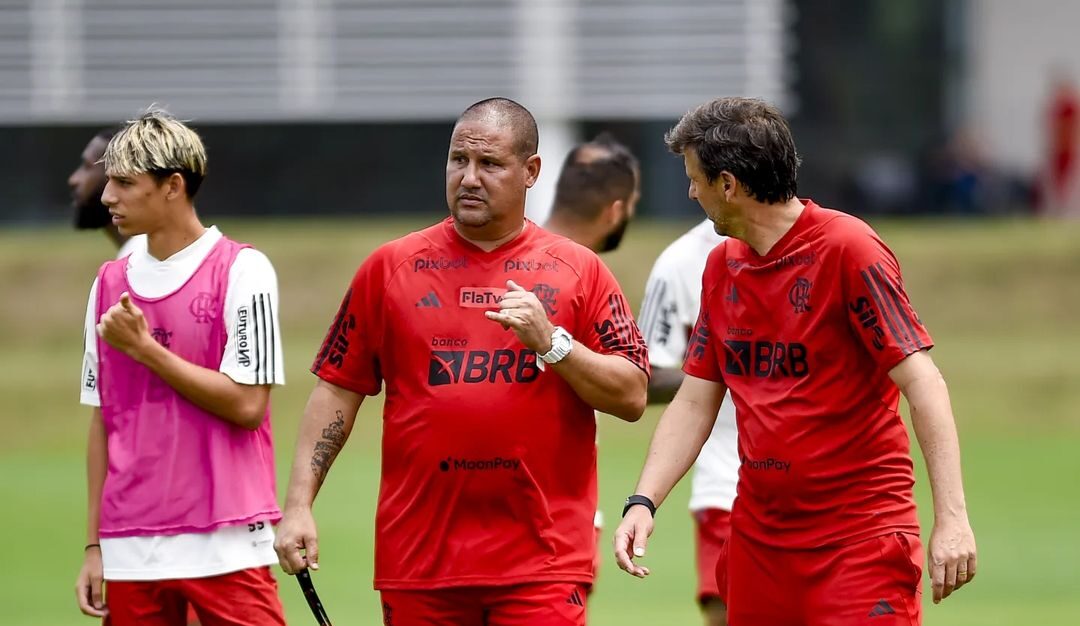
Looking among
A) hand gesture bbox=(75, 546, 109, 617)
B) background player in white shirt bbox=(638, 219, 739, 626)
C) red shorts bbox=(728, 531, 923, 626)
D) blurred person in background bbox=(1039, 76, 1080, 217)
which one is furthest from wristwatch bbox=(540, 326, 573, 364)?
blurred person in background bbox=(1039, 76, 1080, 217)

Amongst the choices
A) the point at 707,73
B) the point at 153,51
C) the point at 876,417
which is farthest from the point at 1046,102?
the point at 876,417

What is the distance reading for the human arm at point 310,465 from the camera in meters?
5.11

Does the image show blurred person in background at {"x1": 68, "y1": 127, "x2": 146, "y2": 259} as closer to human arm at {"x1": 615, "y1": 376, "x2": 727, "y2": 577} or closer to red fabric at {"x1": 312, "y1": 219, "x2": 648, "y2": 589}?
red fabric at {"x1": 312, "y1": 219, "x2": 648, "y2": 589}

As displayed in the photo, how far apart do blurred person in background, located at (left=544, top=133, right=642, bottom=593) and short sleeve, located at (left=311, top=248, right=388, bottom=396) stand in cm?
183

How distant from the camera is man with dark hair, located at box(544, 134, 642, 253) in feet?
23.3

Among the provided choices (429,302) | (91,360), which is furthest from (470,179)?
(91,360)

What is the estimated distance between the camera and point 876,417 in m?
5.07

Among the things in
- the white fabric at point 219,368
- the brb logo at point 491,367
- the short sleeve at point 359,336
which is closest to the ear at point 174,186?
the white fabric at point 219,368

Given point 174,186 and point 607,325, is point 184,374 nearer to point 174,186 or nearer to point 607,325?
point 174,186

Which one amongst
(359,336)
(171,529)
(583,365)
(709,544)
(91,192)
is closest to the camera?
(583,365)

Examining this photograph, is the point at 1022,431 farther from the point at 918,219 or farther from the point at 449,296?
the point at 449,296

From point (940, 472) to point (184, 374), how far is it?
96.5 inches

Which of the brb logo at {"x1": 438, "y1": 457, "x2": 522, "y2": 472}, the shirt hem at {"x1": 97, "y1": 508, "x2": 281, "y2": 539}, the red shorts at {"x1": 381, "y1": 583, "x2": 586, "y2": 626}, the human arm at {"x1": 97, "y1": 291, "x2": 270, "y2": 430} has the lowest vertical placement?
the red shorts at {"x1": 381, "y1": 583, "x2": 586, "y2": 626}

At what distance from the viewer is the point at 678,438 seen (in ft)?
17.8
